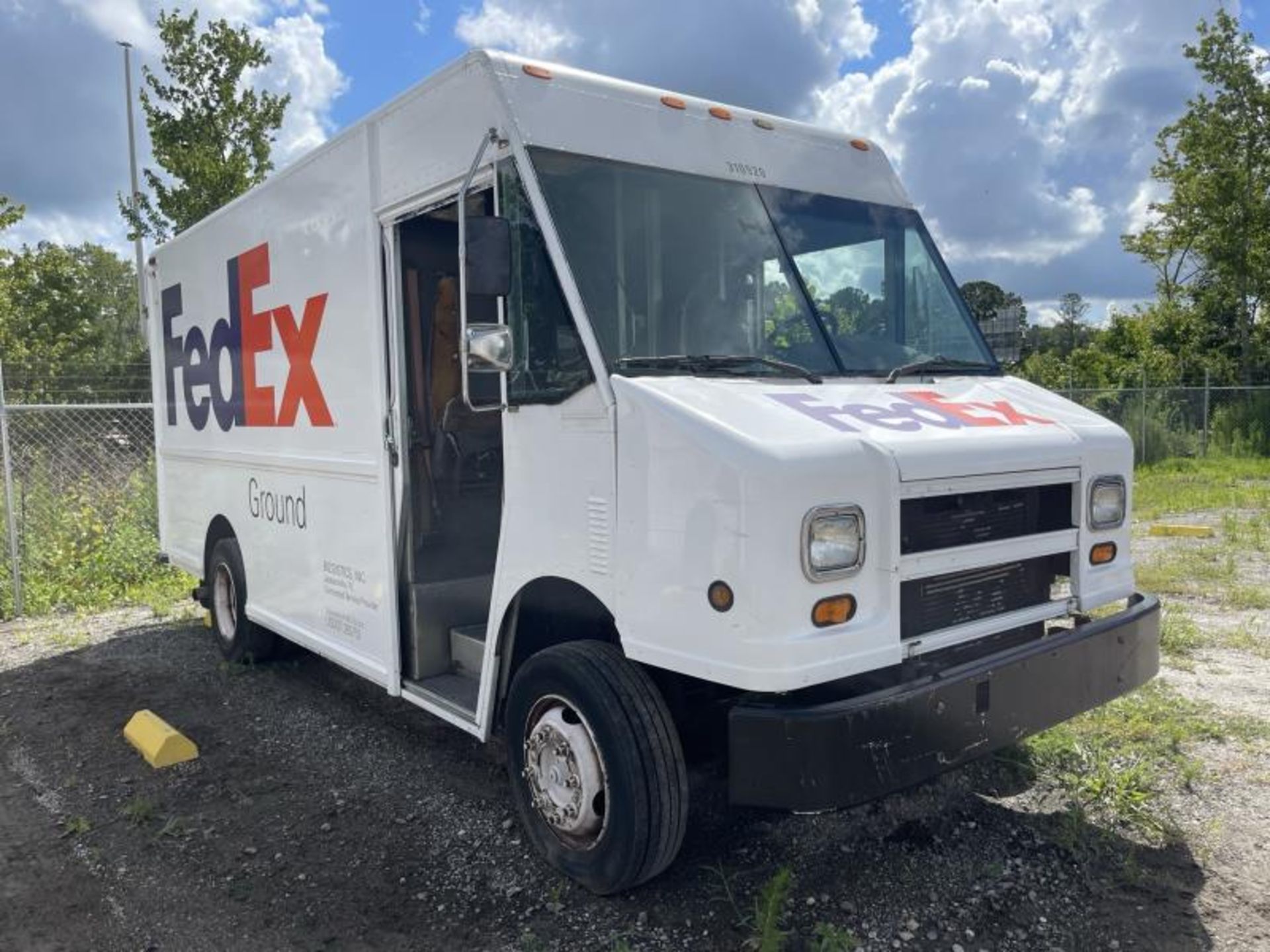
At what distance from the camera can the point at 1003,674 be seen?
3.27 m

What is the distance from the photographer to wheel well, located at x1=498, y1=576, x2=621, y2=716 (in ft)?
12.2

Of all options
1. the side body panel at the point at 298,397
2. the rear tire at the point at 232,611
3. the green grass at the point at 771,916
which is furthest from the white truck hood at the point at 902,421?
the rear tire at the point at 232,611

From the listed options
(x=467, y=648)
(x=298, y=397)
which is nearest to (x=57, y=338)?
(x=298, y=397)

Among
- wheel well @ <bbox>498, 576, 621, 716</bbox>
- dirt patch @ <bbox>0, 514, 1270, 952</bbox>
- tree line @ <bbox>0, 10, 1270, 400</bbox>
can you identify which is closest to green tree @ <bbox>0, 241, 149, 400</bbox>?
tree line @ <bbox>0, 10, 1270, 400</bbox>

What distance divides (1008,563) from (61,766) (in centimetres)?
473

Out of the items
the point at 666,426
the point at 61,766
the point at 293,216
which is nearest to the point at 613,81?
the point at 666,426

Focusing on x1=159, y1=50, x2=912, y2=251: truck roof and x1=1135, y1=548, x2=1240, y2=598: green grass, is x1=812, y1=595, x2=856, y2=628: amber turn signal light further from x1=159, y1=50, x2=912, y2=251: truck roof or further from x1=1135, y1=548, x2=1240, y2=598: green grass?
x1=1135, y1=548, x2=1240, y2=598: green grass

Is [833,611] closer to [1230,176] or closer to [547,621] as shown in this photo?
[547,621]

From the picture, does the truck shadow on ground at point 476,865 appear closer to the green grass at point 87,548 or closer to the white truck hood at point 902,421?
the white truck hood at point 902,421

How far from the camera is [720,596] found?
2.90 metres

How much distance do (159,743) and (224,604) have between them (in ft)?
6.26

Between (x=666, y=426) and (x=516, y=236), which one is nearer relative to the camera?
(x=666, y=426)

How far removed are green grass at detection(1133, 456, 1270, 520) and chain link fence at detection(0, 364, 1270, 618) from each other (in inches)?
415

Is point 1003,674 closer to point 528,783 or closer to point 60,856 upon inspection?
point 528,783
